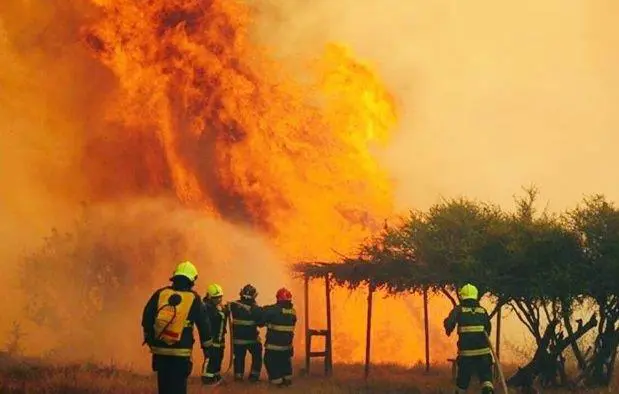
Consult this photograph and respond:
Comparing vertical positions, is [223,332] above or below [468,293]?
below

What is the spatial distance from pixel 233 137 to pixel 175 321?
85.5 ft

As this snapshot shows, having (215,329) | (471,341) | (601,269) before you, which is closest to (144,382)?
(215,329)

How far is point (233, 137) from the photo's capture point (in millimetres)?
35906

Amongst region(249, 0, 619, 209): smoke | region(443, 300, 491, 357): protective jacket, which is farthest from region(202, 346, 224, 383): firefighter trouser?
region(249, 0, 619, 209): smoke

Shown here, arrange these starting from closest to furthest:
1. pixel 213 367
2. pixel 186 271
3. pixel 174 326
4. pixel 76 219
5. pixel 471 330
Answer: pixel 174 326 → pixel 186 271 → pixel 471 330 → pixel 213 367 → pixel 76 219

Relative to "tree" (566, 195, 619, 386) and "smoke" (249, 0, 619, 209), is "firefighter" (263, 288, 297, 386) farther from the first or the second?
"smoke" (249, 0, 619, 209)

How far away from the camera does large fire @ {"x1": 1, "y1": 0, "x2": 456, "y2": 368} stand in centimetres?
3500

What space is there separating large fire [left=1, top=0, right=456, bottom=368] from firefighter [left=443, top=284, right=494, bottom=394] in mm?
21165

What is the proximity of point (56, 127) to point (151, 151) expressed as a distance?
5.87 meters

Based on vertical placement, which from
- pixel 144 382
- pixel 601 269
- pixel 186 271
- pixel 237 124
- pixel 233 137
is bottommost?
pixel 144 382

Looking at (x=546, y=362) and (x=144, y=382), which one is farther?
(x=546, y=362)

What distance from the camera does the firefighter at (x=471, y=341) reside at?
1488 cm

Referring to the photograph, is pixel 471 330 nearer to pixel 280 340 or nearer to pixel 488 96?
pixel 280 340

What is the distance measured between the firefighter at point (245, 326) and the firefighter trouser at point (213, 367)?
0.72 m
